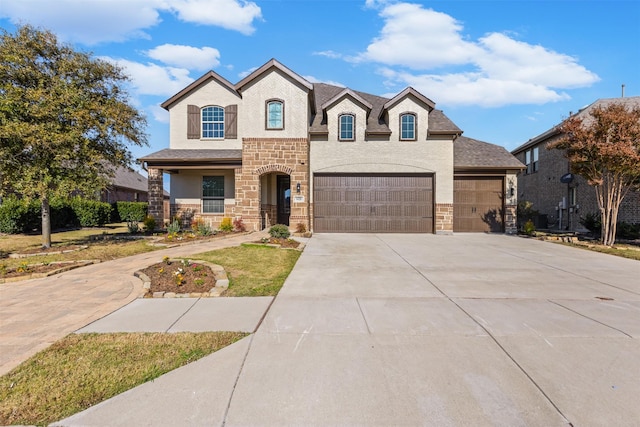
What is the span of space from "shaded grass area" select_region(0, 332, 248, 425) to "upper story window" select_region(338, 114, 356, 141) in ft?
45.3

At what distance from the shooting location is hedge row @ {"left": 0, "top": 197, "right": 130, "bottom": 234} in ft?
48.3

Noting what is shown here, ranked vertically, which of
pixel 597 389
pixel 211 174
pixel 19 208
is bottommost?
pixel 597 389

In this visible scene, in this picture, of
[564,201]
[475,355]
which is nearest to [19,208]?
[475,355]

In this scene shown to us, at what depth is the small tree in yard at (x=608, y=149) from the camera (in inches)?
452

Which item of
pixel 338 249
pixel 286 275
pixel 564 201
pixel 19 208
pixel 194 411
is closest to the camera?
pixel 194 411

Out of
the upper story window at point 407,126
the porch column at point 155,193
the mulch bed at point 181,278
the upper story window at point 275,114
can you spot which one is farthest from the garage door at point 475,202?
the porch column at point 155,193

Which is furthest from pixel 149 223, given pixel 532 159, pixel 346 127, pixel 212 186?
pixel 532 159

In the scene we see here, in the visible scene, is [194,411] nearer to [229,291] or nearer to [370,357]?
[370,357]

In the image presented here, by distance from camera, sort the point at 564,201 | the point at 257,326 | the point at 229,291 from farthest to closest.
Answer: the point at 564,201
the point at 229,291
the point at 257,326

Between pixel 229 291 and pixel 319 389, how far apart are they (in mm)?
3429

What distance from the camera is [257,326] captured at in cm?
414

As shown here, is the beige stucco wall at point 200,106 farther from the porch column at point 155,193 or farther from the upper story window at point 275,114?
the upper story window at point 275,114

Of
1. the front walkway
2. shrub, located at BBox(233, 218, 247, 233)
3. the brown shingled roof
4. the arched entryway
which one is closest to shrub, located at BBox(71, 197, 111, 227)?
shrub, located at BBox(233, 218, 247, 233)

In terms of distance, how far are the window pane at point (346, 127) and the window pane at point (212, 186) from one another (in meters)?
7.28
